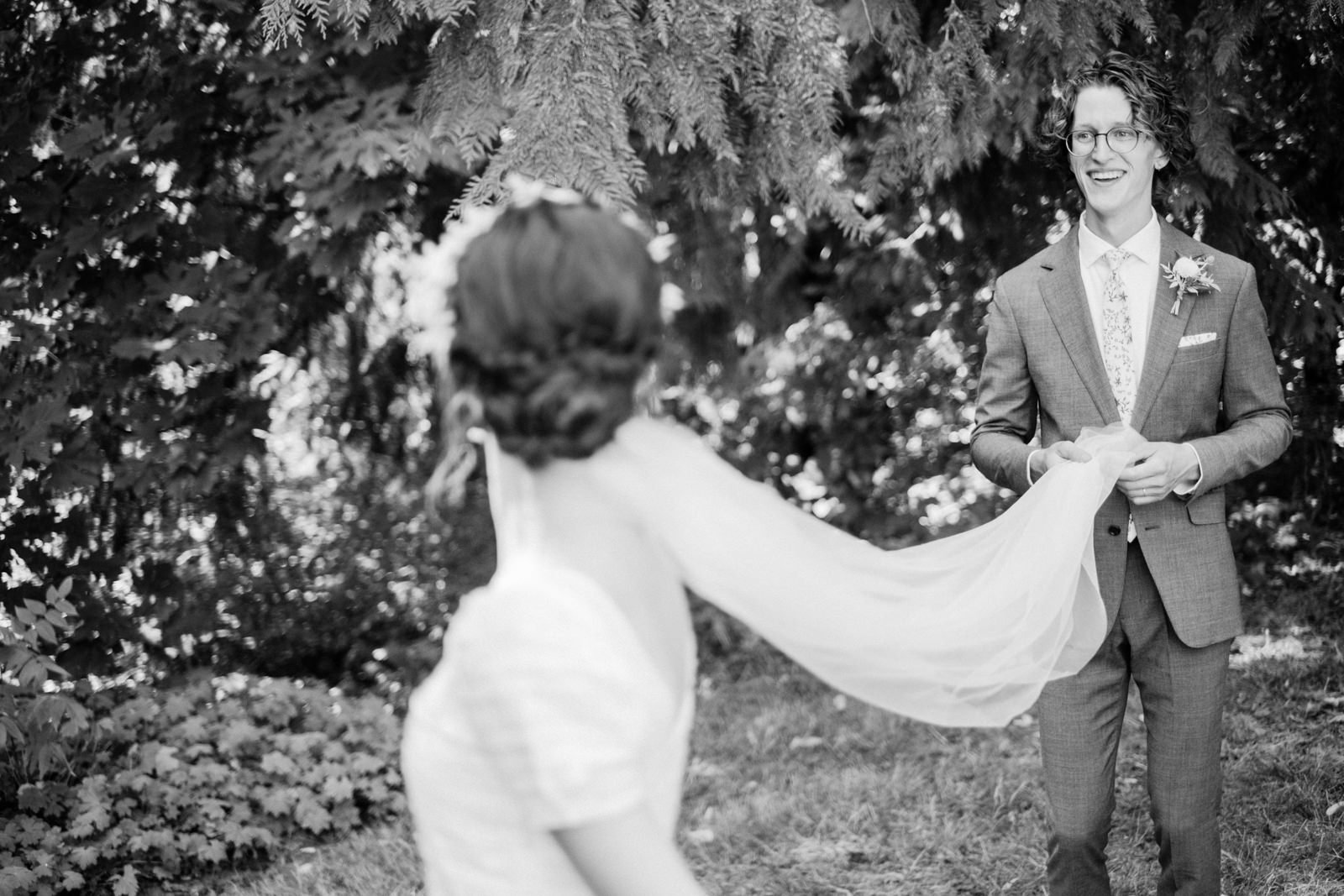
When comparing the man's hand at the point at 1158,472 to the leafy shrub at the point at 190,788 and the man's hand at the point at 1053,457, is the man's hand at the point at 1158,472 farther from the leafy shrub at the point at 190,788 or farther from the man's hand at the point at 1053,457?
the leafy shrub at the point at 190,788

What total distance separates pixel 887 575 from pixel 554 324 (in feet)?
3.29

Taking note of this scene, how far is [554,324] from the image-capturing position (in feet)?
4.15

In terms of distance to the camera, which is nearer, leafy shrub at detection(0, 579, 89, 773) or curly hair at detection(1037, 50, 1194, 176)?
curly hair at detection(1037, 50, 1194, 176)

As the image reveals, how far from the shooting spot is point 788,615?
68.6 inches

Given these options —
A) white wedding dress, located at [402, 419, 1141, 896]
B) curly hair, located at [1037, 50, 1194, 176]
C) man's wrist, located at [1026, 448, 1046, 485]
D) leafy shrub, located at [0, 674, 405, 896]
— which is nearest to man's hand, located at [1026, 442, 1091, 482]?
man's wrist, located at [1026, 448, 1046, 485]

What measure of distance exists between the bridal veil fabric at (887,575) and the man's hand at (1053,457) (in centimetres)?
3

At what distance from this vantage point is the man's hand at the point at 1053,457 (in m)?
2.71

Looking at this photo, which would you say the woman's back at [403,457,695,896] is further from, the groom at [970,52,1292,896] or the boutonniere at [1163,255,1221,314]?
the boutonniere at [1163,255,1221,314]

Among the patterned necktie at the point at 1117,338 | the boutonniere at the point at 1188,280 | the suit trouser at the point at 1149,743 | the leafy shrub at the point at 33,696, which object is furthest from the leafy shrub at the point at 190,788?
the boutonniere at the point at 1188,280

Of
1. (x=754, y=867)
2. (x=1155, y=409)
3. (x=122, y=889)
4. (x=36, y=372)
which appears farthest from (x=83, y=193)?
(x=1155, y=409)

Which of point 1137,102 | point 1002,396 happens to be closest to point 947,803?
point 1002,396

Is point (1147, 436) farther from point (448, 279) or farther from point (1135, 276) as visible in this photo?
point (448, 279)

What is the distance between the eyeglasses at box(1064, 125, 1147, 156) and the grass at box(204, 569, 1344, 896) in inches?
85.8

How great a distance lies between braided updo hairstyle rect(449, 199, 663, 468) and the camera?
1267mm
